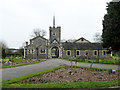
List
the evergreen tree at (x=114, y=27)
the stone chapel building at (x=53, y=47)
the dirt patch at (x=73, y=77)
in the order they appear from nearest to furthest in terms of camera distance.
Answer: the dirt patch at (x=73, y=77)
the evergreen tree at (x=114, y=27)
the stone chapel building at (x=53, y=47)

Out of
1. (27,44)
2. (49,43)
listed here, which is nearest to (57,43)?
(49,43)

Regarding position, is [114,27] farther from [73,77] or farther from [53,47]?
[53,47]

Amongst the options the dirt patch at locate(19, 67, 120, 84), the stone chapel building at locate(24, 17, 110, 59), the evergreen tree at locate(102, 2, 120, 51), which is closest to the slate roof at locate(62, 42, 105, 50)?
the stone chapel building at locate(24, 17, 110, 59)

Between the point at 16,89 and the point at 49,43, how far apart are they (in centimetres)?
2508

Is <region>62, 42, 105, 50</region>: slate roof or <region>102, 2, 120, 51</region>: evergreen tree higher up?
<region>102, 2, 120, 51</region>: evergreen tree

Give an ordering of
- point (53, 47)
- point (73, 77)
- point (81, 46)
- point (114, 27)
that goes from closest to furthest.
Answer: point (73, 77)
point (114, 27)
point (53, 47)
point (81, 46)

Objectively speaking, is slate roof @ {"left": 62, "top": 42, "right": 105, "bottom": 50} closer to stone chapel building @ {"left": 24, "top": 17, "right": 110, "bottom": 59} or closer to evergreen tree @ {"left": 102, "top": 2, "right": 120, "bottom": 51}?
stone chapel building @ {"left": 24, "top": 17, "right": 110, "bottom": 59}

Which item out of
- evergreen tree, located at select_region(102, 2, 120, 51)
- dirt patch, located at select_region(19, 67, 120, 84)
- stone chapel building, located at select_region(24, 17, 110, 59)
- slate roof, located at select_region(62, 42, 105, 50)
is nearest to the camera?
dirt patch, located at select_region(19, 67, 120, 84)

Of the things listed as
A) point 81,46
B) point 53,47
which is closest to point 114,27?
point 81,46

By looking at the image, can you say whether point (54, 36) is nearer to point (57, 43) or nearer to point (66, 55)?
point (57, 43)

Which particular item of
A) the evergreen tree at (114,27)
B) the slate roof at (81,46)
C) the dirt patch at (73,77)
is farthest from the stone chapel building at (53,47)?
the dirt patch at (73,77)

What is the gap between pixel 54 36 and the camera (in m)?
30.9

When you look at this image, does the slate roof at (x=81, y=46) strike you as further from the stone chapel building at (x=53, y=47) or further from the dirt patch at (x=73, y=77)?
the dirt patch at (x=73, y=77)

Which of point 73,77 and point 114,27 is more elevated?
point 114,27
